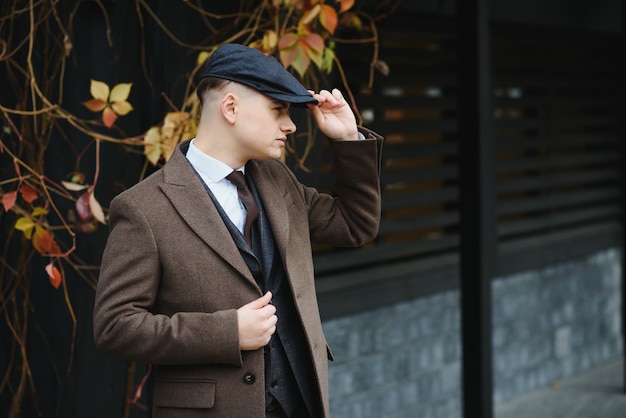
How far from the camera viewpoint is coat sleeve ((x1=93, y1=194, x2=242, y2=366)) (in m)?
2.41

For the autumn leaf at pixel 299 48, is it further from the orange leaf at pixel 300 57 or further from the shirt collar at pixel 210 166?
the shirt collar at pixel 210 166

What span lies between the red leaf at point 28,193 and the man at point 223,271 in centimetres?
86

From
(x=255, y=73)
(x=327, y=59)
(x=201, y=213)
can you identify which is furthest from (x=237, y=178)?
(x=327, y=59)

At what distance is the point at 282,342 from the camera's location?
8.58 ft

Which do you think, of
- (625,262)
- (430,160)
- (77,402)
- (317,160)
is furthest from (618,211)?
(77,402)

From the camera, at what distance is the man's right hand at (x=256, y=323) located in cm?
245

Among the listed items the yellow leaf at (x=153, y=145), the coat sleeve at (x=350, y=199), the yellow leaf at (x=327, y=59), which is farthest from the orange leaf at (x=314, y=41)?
the coat sleeve at (x=350, y=199)

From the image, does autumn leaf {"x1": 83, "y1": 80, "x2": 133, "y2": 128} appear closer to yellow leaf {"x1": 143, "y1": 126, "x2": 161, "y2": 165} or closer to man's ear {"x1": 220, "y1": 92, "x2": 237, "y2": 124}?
yellow leaf {"x1": 143, "y1": 126, "x2": 161, "y2": 165}

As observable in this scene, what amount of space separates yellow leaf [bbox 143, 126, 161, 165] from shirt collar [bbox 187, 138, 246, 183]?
0.93m

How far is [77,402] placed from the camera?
147 inches

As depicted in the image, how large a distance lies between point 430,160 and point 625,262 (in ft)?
6.32

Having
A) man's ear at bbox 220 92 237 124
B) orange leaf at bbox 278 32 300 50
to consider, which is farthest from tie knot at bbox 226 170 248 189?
orange leaf at bbox 278 32 300 50

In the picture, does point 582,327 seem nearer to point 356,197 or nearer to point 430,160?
point 430,160

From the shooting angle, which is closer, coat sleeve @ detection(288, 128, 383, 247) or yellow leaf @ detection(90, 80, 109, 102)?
coat sleeve @ detection(288, 128, 383, 247)
